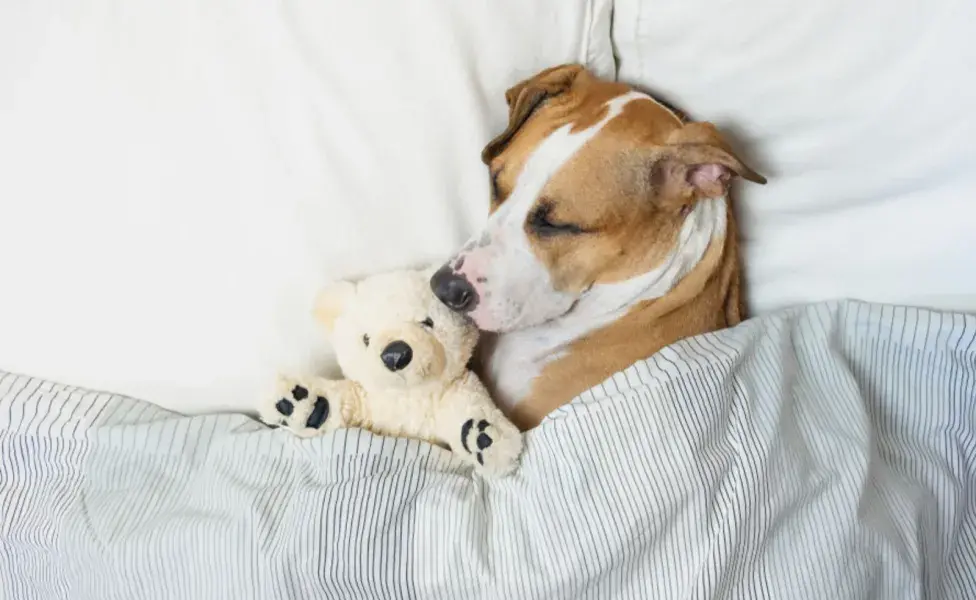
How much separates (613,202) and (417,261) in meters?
0.30

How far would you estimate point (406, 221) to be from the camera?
117 centimetres

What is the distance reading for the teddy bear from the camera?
1.05m

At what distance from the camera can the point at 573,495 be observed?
1004 millimetres

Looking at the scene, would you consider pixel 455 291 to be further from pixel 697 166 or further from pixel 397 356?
pixel 697 166

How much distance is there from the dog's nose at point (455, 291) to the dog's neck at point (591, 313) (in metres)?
0.17

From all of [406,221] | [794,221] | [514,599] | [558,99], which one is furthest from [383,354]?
[794,221]

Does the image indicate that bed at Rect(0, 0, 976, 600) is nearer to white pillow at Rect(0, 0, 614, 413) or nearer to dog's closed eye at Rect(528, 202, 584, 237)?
white pillow at Rect(0, 0, 614, 413)

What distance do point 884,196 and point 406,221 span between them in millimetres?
694

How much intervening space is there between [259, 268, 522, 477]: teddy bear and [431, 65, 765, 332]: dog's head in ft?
0.16

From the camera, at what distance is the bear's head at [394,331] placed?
105cm

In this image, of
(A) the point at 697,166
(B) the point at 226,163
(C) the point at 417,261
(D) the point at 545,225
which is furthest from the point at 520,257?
(B) the point at 226,163

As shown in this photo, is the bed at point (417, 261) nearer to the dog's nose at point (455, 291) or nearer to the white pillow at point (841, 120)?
the white pillow at point (841, 120)

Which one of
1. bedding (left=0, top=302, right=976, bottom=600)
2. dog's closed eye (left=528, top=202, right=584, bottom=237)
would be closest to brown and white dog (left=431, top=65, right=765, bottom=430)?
dog's closed eye (left=528, top=202, right=584, bottom=237)

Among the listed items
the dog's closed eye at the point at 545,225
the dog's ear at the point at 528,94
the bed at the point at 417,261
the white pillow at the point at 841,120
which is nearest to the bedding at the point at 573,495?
the bed at the point at 417,261
